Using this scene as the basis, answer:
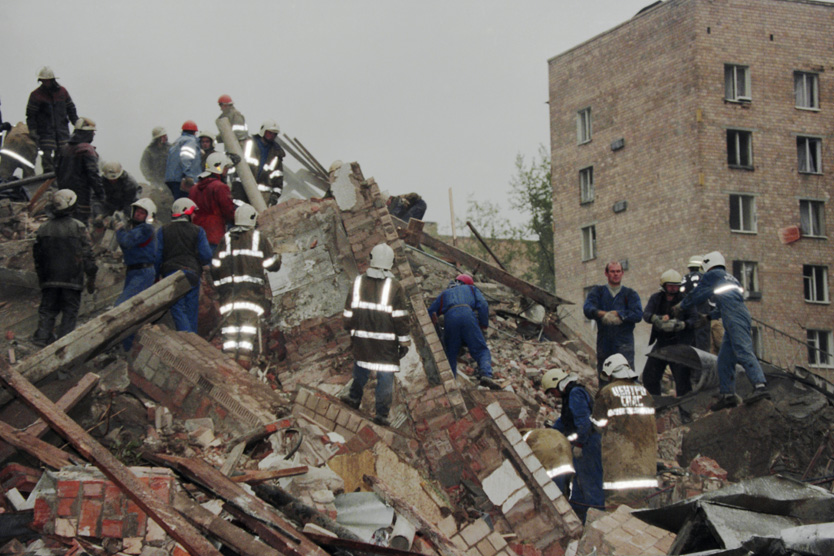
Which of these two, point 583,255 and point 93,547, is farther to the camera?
point 583,255

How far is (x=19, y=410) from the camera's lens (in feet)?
21.8

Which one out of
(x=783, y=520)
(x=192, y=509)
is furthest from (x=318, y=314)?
(x=783, y=520)

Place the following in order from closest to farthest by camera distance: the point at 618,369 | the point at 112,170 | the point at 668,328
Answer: the point at 618,369
the point at 668,328
the point at 112,170

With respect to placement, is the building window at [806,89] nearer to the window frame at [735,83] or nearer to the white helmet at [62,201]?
the window frame at [735,83]

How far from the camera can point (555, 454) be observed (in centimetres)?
754

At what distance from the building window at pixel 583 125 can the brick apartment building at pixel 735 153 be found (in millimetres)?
1057

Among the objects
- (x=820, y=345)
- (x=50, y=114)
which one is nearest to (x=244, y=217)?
(x=50, y=114)

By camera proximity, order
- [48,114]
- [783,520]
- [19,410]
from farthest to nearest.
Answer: [48,114]
[19,410]
[783,520]

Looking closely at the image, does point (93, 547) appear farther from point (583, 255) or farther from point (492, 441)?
point (583, 255)

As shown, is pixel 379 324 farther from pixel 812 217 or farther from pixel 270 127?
pixel 812 217

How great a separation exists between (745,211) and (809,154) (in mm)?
3080

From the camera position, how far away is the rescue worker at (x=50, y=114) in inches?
446

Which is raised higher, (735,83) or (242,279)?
(735,83)

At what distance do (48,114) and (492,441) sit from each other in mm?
7825
